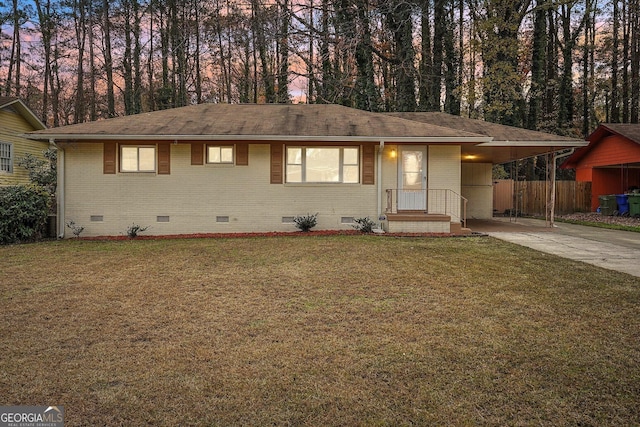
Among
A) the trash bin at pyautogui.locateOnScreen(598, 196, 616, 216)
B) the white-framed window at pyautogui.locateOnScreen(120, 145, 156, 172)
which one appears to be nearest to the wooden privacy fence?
the trash bin at pyautogui.locateOnScreen(598, 196, 616, 216)

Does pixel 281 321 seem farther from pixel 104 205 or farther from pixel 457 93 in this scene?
pixel 457 93

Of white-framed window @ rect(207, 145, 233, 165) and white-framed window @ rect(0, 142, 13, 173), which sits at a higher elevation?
white-framed window @ rect(0, 142, 13, 173)

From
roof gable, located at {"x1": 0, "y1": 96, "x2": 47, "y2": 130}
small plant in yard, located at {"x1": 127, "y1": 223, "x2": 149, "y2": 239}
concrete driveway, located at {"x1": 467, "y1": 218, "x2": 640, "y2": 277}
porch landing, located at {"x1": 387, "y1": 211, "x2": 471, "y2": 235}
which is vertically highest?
roof gable, located at {"x1": 0, "y1": 96, "x2": 47, "y2": 130}

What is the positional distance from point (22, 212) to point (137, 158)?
3.04m

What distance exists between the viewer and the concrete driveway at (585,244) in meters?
6.85

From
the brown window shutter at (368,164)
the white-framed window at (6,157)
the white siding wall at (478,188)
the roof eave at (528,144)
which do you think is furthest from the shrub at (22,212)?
the white siding wall at (478,188)

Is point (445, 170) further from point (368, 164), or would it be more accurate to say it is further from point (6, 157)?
point (6, 157)

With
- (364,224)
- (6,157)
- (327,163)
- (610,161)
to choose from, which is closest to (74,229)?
(327,163)

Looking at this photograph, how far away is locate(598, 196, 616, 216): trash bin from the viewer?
16375 mm

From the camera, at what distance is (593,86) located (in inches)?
981

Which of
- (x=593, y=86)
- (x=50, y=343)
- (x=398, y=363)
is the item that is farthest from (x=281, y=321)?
(x=593, y=86)

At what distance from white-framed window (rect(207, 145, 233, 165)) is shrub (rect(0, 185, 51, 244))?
4407mm

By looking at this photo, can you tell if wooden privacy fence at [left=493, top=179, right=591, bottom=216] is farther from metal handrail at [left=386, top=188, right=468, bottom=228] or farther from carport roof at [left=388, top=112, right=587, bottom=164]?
metal handrail at [left=386, top=188, right=468, bottom=228]

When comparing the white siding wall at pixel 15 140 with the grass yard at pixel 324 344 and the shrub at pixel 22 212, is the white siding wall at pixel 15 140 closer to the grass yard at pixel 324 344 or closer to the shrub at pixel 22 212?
the shrub at pixel 22 212
